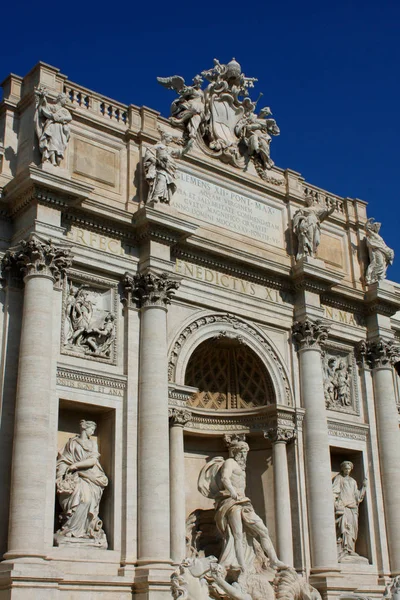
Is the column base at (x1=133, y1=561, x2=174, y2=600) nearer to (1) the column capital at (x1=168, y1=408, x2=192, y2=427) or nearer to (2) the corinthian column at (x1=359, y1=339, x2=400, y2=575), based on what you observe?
(1) the column capital at (x1=168, y1=408, x2=192, y2=427)

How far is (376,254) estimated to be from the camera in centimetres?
2678

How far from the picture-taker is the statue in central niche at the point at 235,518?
19922 mm

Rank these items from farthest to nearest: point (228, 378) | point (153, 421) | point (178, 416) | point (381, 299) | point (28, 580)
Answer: point (381, 299), point (228, 378), point (178, 416), point (153, 421), point (28, 580)

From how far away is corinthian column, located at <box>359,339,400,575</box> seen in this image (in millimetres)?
23973

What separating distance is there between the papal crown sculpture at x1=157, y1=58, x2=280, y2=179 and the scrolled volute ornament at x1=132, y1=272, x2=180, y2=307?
4686 mm

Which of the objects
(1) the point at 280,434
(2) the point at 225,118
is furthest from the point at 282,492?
(2) the point at 225,118

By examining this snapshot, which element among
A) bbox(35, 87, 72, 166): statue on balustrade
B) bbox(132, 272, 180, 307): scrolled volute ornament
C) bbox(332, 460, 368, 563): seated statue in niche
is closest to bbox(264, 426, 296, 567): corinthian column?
bbox(332, 460, 368, 563): seated statue in niche

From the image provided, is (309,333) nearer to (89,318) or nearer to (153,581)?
(89,318)

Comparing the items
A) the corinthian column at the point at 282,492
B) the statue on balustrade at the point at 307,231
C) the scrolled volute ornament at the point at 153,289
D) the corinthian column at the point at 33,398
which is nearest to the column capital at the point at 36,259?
the corinthian column at the point at 33,398

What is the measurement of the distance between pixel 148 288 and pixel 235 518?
18.8ft

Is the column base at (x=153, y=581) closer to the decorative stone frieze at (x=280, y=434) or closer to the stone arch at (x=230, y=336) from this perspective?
the stone arch at (x=230, y=336)

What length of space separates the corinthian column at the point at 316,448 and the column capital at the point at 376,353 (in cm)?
226

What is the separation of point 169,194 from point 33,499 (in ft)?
27.8

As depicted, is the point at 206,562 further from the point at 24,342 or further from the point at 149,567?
the point at 24,342
